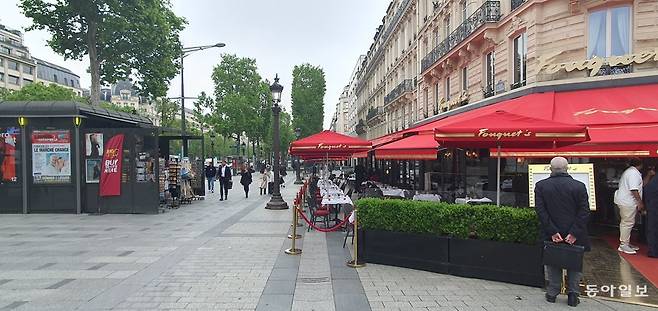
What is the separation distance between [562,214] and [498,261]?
1.24 m

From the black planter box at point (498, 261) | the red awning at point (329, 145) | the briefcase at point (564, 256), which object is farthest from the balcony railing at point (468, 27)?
the briefcase at point (564, 256)

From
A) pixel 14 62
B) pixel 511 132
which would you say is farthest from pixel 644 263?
pixel 14 62

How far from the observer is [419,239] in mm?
6477

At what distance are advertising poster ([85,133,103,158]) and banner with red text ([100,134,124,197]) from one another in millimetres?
230

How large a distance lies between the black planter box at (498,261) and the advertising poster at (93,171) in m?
11.9

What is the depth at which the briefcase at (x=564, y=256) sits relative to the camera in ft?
16.0

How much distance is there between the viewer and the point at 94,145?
1327 cm

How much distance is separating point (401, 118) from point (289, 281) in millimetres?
28869

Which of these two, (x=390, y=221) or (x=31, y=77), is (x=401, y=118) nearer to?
(x=390, y=221)

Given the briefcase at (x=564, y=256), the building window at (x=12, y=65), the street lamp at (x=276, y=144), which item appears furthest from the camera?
the building window at (x=12, y=65)

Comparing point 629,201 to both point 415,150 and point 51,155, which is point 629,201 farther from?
point 51,155

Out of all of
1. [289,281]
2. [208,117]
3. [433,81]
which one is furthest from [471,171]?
[208,117]

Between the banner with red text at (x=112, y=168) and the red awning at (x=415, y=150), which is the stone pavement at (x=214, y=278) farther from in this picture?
the banner with red text at (x=112, y=168)

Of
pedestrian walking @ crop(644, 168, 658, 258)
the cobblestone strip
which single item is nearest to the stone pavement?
the cobblestone strip
